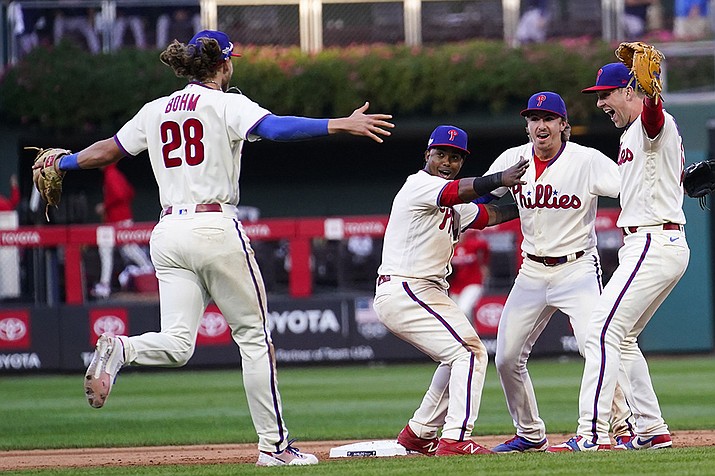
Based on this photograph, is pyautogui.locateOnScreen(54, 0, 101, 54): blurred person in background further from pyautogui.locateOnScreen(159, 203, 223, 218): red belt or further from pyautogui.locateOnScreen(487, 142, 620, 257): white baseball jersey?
pyautogui.locateOnScreen(159, 203, 223, 218): red belt

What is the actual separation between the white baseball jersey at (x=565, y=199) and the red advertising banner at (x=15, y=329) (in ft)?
34.4

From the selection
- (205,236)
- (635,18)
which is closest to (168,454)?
(205,236)

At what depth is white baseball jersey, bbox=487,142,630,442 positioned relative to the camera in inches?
287

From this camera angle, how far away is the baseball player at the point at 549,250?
7.30 m

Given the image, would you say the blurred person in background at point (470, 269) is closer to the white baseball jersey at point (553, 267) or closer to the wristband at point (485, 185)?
the white baseball jersey at point (553, 267)

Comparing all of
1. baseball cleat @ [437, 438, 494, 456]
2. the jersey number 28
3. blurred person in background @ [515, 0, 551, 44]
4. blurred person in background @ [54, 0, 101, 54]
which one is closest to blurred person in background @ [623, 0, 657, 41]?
blurred person in background @ [515, 0, 551, 44]

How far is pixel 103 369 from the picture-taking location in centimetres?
619

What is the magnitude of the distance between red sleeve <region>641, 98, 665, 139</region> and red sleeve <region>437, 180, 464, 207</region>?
111cm

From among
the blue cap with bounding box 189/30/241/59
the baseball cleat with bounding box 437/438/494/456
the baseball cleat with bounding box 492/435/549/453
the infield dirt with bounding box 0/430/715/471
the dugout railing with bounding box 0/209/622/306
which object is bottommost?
the infield dirt with bounding box 0/430/715/471

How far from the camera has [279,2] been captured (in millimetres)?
18688

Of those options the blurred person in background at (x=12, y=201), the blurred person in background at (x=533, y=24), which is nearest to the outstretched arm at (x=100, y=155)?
the blurred person in background at (x=12, y=201)

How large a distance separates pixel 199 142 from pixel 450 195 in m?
1.49

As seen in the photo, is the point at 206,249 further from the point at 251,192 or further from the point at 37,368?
the point at 251,192

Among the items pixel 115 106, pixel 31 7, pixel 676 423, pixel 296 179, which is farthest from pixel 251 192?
pixel 676 423
